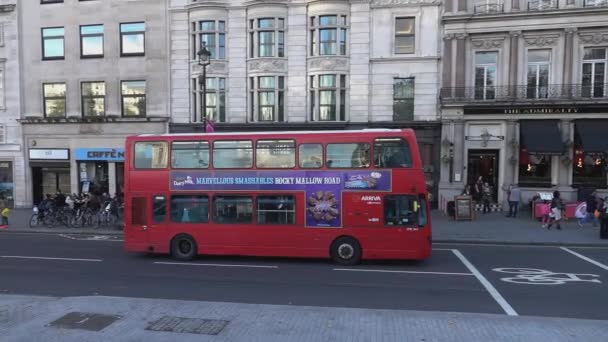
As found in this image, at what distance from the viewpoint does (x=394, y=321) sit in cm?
593

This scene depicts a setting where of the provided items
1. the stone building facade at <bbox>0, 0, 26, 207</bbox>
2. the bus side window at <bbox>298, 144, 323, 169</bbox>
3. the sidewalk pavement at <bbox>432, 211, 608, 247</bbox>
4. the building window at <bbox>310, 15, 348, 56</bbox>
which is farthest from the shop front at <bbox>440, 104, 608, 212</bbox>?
the stone building facade at <bbox>0, 0, 26, 207</bbox>

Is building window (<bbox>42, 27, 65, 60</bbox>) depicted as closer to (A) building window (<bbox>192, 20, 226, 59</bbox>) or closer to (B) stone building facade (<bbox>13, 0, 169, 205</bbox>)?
(B) stone building facade (<bbox>13, 0, 169, 205</bbox>)

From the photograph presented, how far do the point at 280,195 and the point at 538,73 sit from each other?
55.2 ft

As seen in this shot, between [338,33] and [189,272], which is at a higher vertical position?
[338,33]

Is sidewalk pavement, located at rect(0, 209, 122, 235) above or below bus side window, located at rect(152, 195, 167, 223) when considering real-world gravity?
below

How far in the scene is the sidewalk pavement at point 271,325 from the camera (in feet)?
17.8

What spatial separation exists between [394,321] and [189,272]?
233 inches

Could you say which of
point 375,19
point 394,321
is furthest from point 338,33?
point 394,321

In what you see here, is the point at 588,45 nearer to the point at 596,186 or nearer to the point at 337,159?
the point at 596,186

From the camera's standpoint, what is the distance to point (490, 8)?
20391 millimetres

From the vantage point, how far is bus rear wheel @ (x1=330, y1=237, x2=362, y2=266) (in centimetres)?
1081

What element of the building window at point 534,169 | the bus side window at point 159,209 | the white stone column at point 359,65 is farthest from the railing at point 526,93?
the bus side window at point 159,209

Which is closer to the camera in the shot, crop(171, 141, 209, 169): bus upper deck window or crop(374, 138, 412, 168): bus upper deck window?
crop(374, 138, 412, 168): bus upper deck window

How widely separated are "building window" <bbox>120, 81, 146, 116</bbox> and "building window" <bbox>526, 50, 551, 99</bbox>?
21.4m
